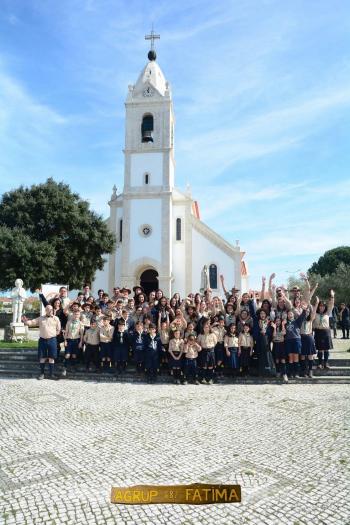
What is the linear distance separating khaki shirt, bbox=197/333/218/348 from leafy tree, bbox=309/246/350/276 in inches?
1736

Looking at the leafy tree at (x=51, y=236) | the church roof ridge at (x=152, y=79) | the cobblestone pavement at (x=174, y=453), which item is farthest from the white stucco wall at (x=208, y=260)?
the cobblestone pavement at (x=174, y=453)

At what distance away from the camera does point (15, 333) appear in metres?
13.5

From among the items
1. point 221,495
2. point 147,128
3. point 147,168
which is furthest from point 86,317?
point 147,128

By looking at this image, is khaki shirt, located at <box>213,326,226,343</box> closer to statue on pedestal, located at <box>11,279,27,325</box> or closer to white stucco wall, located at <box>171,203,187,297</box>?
statue on pedestal, located at <box>11,279,27,325</box>

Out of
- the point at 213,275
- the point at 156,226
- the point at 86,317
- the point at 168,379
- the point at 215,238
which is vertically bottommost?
the point at 168,379

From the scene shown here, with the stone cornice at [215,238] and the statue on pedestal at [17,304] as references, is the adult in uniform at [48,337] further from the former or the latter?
the stone cornice at [215,238]

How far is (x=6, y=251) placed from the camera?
21.5 metres

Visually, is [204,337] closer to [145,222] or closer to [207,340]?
[207,340]

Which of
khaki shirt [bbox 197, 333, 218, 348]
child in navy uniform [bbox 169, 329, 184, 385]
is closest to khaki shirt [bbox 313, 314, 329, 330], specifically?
khaki shirt [bbox 197, 333, 218, 348]

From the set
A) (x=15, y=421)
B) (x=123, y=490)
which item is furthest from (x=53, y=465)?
(x=15, y=421)

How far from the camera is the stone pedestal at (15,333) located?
13.5 m

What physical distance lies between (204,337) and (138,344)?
1538 millimetres

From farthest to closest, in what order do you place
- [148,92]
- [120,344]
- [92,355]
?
[148,92] → [92,355] → [120,344]

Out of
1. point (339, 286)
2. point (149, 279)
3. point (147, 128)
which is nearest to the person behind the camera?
point (149, 279)
